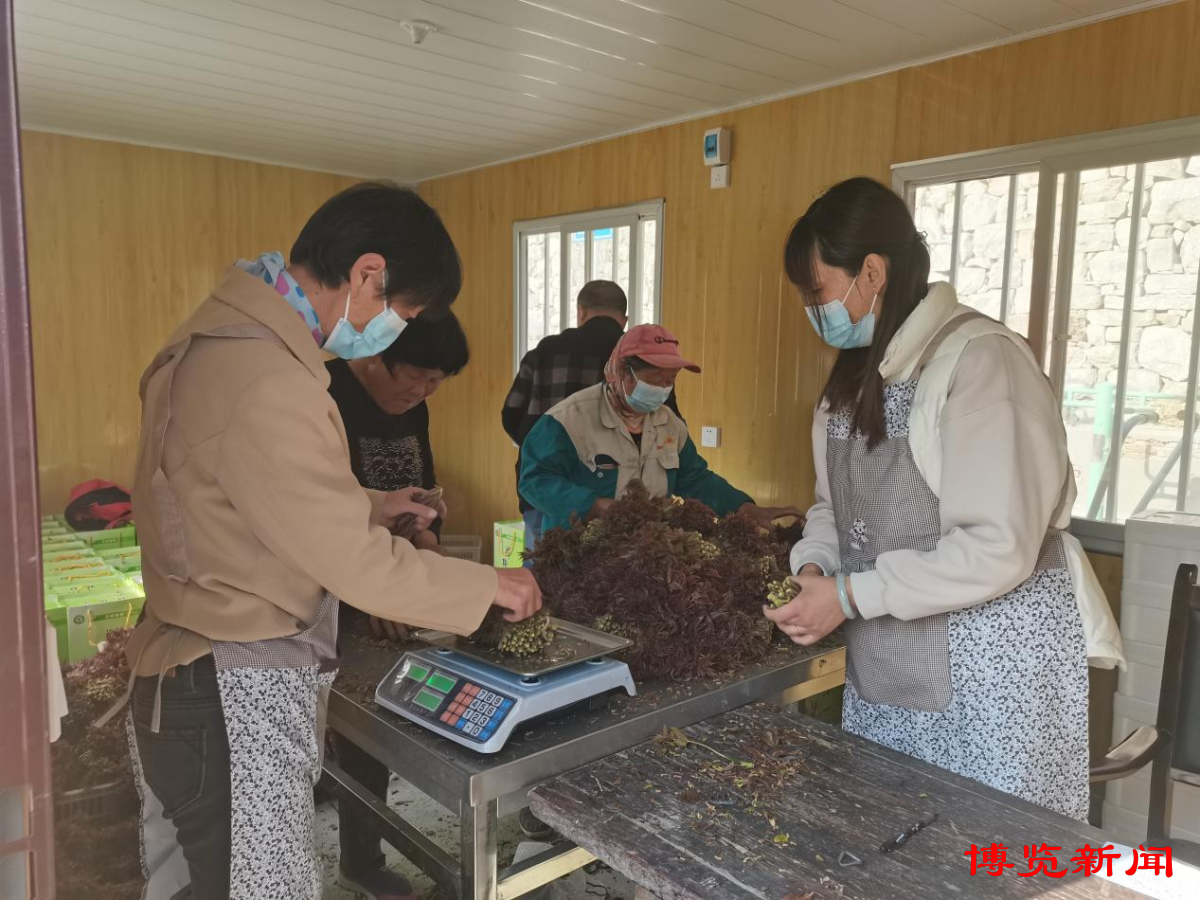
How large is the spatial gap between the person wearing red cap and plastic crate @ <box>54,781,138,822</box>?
1.31m

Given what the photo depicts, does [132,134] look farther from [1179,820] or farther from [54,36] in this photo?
[1179,820]

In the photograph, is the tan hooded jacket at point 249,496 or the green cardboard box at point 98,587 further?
the green cardboard box at point 98,587

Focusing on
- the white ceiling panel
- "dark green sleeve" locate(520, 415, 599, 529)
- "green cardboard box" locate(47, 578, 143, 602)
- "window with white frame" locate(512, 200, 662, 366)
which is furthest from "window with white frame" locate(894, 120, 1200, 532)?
"green cardboard box" locate(47, 578, 143, 602)

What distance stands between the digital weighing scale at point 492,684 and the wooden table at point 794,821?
0.12m

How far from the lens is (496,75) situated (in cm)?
383

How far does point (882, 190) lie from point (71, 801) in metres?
2.26

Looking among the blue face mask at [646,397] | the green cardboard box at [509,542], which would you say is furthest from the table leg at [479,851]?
the green cardboard box at [509,542]

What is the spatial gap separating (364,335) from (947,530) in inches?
42.8

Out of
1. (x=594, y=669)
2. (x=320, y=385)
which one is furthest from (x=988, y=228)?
(x=320, y=385)

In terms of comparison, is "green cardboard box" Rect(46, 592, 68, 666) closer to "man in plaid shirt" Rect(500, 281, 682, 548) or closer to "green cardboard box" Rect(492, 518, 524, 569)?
"man in plaid shirt" Rect(500, 281, 682, 548)

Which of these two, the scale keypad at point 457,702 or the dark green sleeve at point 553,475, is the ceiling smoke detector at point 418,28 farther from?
the scale keypad at point 457,702

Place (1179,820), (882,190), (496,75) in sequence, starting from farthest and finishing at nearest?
(496,75)
(1179,820)
(882,190)

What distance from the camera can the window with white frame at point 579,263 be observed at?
190 inches

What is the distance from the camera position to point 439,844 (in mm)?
2883
